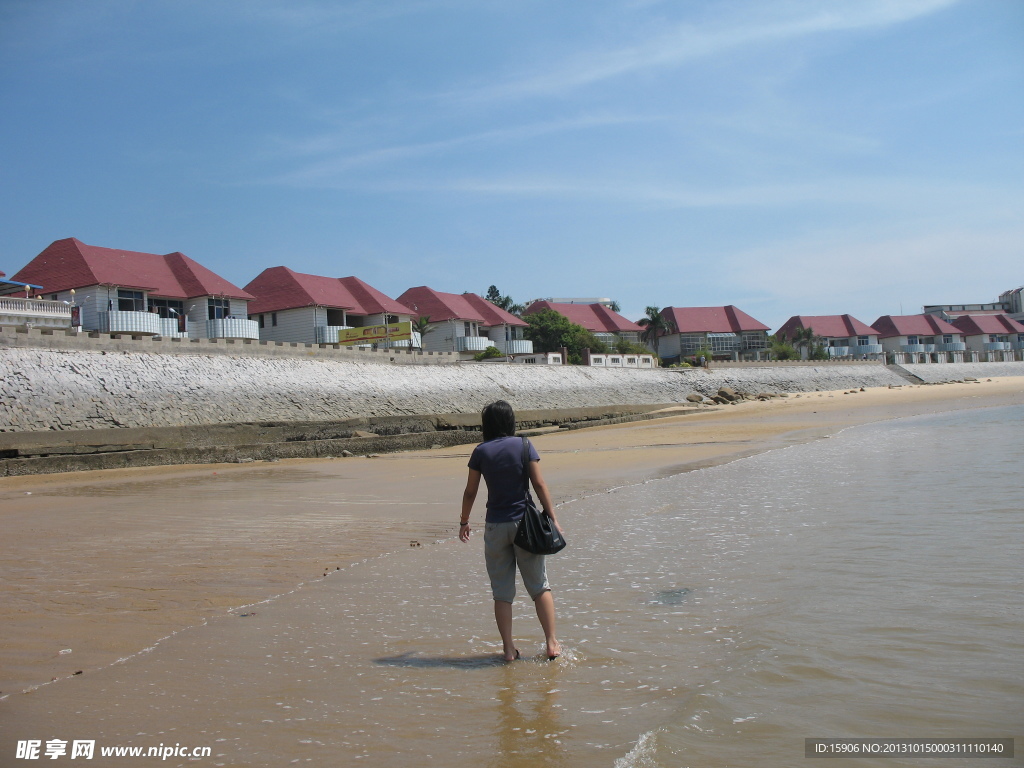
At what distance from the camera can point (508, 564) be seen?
473 centimetres

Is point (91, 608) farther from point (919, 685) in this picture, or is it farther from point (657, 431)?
point (657, 431)

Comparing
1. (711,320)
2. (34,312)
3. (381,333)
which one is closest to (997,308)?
(711,320)

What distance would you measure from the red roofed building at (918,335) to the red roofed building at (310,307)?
7169 cm

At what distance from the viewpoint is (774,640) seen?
458 cm

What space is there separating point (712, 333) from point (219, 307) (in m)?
58.5

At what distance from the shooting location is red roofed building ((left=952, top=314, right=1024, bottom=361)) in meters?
102

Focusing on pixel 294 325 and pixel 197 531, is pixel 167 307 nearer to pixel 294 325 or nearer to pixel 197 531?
pixel 294 325

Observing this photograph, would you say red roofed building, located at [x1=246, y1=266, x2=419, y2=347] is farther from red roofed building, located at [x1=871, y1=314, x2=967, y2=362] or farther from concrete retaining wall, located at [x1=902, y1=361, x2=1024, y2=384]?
red roofed building, located at [x1=871, y1=314, x2=967, y2=362]

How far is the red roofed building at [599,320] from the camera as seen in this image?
77938mm

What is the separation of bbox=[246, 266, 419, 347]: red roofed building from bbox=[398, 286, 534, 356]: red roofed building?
4597 mm

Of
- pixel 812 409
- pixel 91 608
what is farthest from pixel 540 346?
pixel 91 608

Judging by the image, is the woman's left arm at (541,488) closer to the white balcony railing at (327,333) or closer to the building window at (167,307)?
the building window at (167,307)

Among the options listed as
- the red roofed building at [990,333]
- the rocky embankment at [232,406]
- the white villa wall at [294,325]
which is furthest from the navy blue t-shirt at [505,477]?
the red roofed building at [990,333]

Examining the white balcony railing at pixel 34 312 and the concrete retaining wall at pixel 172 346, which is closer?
the concrete retaining wall at pixel 172 346
